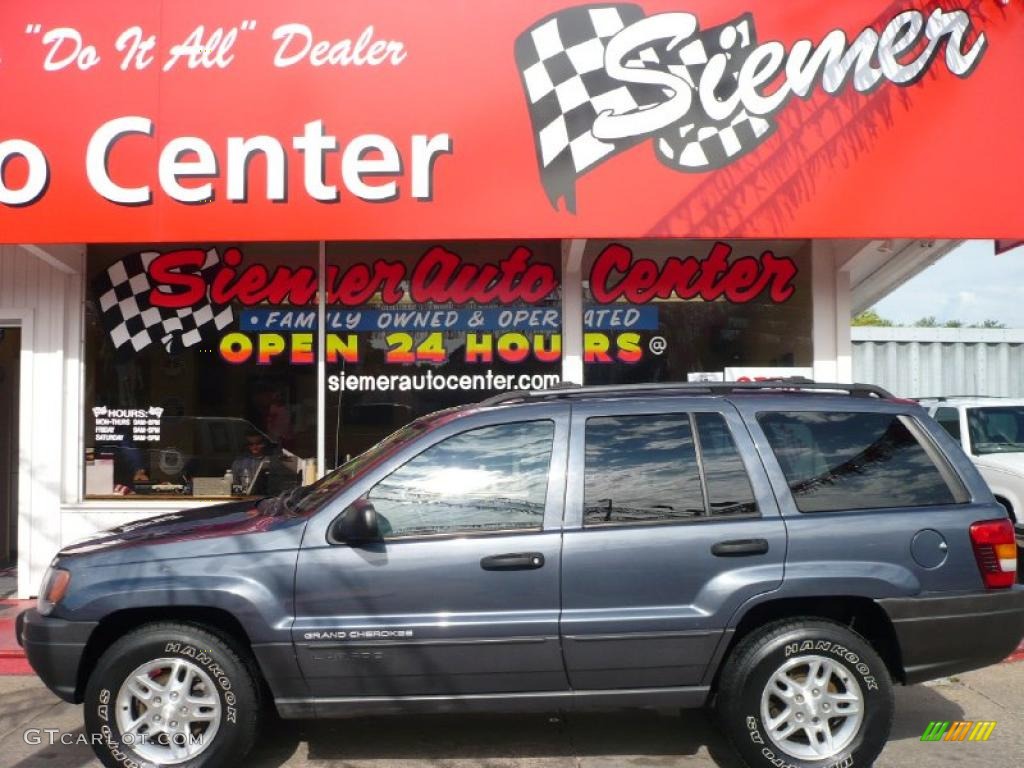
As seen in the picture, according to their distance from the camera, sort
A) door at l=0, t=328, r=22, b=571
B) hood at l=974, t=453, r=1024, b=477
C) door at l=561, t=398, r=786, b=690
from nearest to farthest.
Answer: door at l=561, t=398, r=786, b=690, hood at l=974, t=453, r=1024, b=477, door at l=0, t=328, r=22, b=571

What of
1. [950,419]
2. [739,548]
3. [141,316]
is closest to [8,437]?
[141,316]

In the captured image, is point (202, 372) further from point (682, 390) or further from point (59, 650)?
point (682, 390)

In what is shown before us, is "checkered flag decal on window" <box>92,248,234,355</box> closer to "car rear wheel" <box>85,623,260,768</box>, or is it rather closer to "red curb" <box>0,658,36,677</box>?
"red curb" <box>0,658,36,677</box>

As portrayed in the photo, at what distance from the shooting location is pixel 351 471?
183 inches

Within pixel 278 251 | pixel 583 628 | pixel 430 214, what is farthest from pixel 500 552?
pixel 278 251

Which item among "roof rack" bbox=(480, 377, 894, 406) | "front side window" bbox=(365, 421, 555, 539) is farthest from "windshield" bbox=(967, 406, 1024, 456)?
"front side window" bbox=(365, 421, 555, 539)

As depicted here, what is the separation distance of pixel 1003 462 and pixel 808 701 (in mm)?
5871

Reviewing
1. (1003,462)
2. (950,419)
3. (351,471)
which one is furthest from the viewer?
(950,419)

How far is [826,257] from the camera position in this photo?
8.22 meters

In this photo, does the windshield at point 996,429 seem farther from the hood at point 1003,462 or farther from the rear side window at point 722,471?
the rear side window at point 722,471

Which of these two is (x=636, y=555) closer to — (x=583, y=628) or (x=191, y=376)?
(x=583, y=628)

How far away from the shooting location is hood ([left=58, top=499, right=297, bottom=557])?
420 cm

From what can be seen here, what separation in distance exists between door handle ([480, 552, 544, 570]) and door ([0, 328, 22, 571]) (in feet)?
26.3

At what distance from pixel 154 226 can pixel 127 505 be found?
253 centimetres
